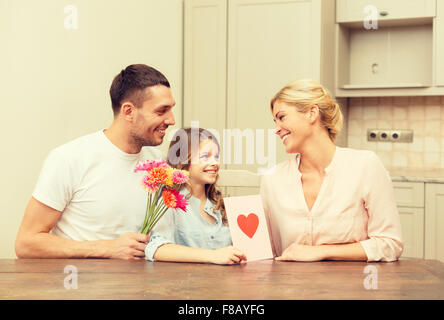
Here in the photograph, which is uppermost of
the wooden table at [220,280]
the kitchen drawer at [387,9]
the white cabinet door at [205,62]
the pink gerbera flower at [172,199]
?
the kitchen drawer at [387,9]

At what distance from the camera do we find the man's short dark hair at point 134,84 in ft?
6.10

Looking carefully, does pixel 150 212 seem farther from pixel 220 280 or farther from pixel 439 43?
pixel 439 43

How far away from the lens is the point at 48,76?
7.83 feet

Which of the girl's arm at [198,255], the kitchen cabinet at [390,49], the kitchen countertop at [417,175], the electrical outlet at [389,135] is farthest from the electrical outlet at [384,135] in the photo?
the girl's arm at [198,255]

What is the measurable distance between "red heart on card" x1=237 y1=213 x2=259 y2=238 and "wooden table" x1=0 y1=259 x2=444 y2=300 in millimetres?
87

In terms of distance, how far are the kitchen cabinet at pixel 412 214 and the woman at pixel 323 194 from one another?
66.3 inches

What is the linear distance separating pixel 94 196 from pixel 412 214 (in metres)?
2.24

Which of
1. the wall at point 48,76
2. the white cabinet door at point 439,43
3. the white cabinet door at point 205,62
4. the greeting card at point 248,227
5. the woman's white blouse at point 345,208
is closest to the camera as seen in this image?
the greeting card at point 248,227

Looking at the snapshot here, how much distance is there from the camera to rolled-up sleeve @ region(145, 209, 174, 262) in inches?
60.9

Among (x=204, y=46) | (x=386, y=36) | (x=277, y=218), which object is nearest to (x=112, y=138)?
(x=277, y=218)

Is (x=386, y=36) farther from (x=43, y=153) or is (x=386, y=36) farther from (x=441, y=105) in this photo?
(x=43, y=153)

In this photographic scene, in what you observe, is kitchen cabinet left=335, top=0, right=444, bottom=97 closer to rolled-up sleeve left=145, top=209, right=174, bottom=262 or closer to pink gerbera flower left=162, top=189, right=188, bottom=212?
rolled-up sleeve left=145, top=209, right=174, bottom=262

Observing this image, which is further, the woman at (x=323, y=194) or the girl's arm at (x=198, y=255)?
the woman at (x=323, y=194)

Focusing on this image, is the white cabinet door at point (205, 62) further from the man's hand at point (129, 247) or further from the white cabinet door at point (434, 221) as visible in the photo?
the man's hand at point (129, 247)
